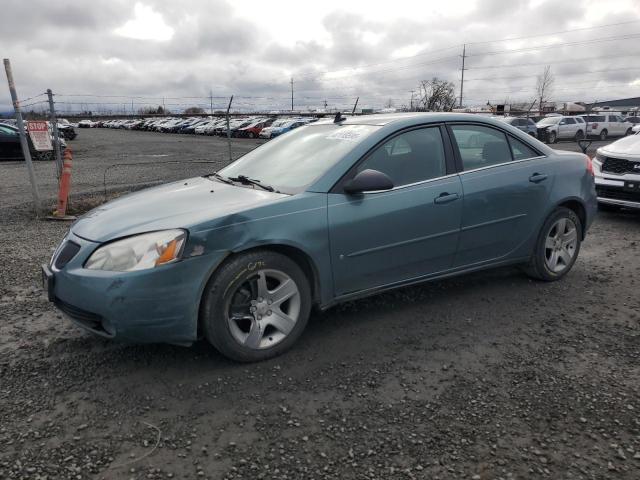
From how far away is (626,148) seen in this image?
Answer: 7.77 meters

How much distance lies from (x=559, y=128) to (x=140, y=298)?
30.2 meters

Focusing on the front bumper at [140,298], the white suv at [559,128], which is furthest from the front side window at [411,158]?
the white suv at [559,128]

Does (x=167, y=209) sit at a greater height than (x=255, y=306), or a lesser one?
greater

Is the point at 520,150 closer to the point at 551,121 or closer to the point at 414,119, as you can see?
the point at 414,119

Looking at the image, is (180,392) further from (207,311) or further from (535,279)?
(535,279)

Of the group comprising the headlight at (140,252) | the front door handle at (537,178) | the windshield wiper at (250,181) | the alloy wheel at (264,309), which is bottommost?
the alloy wheel at (264,309)

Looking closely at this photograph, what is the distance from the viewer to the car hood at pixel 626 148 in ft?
24.4

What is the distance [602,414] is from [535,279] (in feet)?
7.17

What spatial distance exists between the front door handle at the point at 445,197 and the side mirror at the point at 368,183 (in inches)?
21.7

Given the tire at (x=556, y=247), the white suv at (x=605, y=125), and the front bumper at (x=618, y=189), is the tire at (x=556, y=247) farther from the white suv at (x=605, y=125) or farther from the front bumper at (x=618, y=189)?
the white suv at (x=605, y=125)

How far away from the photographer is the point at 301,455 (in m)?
2.44

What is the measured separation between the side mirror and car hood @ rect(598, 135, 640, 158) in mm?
5579

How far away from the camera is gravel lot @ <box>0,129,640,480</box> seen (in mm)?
2396

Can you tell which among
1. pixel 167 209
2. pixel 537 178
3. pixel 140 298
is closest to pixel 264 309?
pixel 140 298
